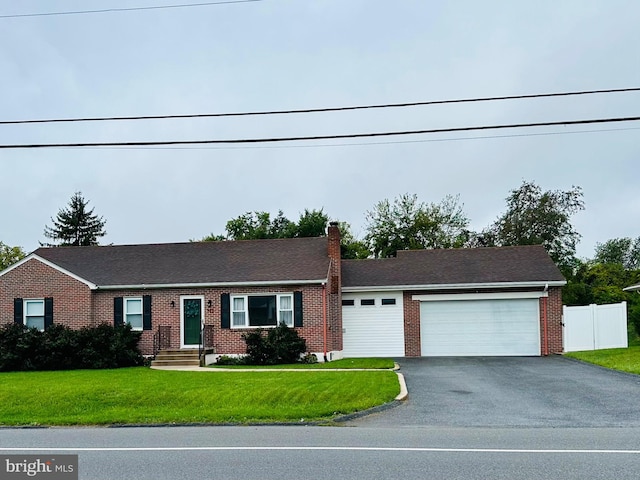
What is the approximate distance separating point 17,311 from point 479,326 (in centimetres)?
1865

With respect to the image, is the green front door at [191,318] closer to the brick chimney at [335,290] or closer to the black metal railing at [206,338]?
the black metal railing at [206,338]

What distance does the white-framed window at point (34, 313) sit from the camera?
27672 mm

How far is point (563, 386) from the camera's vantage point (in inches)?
689

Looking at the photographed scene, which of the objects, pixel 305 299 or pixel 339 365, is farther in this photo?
pixel 305 299

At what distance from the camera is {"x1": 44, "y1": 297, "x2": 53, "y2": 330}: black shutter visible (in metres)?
27.4

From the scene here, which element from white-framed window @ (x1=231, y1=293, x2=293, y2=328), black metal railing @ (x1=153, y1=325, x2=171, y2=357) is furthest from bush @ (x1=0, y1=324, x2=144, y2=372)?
white-framed window @ (x1=231, y1=293, x2=293, y2=328)

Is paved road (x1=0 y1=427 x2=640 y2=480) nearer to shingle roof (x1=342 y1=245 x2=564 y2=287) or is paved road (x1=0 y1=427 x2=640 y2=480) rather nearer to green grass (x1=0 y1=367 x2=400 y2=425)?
green grass (x1=0 y1=367 x2=400 y2=425)

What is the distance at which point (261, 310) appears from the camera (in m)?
26.9

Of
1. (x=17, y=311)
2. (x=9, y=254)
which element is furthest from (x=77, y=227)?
(x=17, y=311)

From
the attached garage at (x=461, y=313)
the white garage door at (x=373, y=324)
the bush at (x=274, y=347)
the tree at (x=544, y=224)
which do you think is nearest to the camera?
the bush at (x=274, y=347)

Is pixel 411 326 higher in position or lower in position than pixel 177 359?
higher

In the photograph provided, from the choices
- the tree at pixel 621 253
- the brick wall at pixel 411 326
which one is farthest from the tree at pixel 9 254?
the tree at pixel 621 253

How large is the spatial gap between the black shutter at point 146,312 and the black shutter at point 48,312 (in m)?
3.64

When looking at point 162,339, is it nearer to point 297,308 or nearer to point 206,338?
point 206,338
